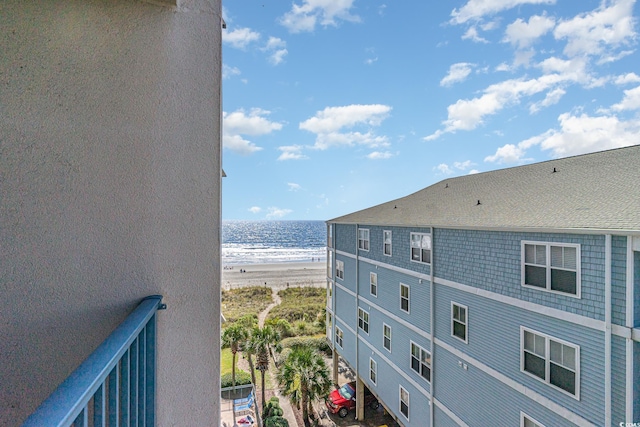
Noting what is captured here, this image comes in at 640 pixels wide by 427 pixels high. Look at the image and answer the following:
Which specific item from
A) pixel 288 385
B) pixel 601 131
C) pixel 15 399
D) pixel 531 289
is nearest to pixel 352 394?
pixel 288 385

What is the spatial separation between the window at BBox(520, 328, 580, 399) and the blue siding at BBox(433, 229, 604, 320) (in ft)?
2.29

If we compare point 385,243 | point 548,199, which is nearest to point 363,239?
point 385,243

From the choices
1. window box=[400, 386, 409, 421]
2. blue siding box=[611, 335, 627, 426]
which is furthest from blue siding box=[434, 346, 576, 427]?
window box=[400, 386, 409, 421]

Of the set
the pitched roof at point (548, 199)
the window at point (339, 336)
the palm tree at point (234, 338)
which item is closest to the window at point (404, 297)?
the pitched roof at point (548, 199)

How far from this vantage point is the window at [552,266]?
5.21m

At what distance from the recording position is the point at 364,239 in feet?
39.7

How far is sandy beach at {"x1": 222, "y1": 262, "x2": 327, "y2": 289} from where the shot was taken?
111 feet

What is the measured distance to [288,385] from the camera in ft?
34.9

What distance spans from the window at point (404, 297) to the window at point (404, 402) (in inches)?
104

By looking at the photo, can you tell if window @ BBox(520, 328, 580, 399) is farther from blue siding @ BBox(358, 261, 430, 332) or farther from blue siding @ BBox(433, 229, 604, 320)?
blue siding @ BBox(358, 261, 430, 332)

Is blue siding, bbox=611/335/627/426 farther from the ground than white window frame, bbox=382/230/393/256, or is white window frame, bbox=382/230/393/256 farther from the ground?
white window frame, bbox=382/230/393/256

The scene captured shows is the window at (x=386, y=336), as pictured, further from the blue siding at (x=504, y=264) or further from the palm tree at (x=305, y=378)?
the blue siding at (x=504, y=264)

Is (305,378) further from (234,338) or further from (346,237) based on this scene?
(346,237)

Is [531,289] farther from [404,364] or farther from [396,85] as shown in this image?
[396,85]
